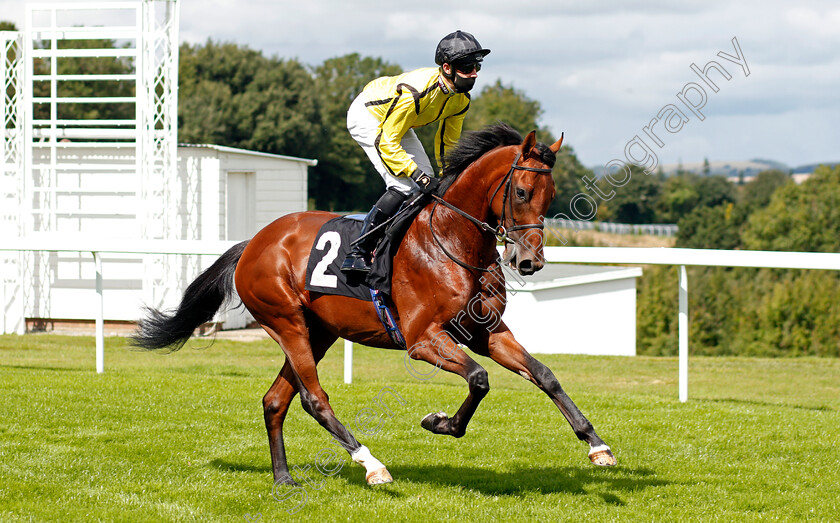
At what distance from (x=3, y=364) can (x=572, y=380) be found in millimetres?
5341

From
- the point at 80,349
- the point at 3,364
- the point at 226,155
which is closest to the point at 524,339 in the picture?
the point at 226,155

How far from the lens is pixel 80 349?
10820mm

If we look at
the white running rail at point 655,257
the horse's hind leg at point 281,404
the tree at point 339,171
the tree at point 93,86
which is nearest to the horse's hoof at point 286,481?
the horse's hind leg at point 281,404

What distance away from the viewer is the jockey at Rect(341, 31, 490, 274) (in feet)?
15.0

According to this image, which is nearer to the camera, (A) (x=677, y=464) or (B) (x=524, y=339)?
(A) (x=677, y=464)

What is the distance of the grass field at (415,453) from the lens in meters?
4.39

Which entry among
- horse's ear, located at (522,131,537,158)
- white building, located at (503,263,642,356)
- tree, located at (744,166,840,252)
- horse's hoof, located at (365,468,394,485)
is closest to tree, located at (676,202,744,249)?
tree, located at (744,166,840,252)

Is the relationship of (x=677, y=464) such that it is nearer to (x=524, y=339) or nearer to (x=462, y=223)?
(x=462, y=223)

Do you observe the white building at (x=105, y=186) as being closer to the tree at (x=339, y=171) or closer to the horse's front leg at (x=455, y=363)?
the horse's front leg at (x=455, y=363)

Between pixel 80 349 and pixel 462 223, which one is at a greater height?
pixel 462 223

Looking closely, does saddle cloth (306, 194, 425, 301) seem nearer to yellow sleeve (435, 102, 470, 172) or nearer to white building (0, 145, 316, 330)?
yellow sleeve (435, 102, 470, 172)

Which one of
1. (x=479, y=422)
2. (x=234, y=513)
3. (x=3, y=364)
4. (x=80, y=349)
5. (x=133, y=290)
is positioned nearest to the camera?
(x=234, y=513)

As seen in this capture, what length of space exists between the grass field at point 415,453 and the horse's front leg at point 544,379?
0.39 meters

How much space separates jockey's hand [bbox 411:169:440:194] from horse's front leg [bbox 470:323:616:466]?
2.51ft
